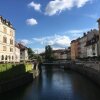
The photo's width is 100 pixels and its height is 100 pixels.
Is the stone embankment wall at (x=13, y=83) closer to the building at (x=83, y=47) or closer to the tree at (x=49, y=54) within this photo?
the building at (x=83, y=47)

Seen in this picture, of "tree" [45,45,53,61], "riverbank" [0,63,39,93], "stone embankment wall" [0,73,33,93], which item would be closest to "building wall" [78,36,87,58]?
"tree" [45,45,53,61]

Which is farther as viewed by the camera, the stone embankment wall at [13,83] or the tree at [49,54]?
the tree at [49,54]

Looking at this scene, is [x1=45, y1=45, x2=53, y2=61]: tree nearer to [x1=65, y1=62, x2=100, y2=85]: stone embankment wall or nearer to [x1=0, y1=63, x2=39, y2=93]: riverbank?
[x1=65, y1=62, x2=100, y2=85]: stone embankment wall

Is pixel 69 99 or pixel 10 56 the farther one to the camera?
pixel 10 56

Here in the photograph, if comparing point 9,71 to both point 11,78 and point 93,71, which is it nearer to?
point 11,78

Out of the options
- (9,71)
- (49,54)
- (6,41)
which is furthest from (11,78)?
(49,54)

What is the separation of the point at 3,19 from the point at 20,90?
35002 mm

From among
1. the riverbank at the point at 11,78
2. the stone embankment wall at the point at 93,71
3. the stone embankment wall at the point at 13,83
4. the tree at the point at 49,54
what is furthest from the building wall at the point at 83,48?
the stone embankment wall at the point at 13,83

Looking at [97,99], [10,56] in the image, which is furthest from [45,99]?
[10,56]

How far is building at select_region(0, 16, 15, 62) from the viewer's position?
7144 cm

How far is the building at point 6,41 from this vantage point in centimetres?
7144

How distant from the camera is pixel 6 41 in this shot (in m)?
75.0

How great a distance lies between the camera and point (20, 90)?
46531 millimetres

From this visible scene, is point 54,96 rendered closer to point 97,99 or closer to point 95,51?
point 97,99
